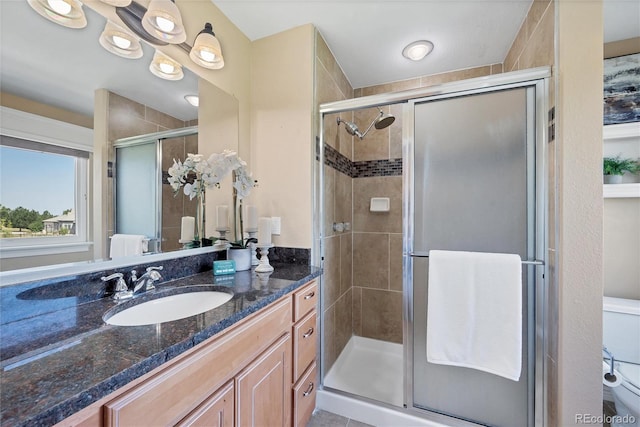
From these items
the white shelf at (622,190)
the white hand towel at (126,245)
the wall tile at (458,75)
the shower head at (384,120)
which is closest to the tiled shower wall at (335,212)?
the shower head at (384,120)

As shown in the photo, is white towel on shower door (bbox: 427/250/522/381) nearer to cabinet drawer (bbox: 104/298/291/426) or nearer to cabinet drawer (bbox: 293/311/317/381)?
cabinet drawer (bbox: 293/311/317/381)

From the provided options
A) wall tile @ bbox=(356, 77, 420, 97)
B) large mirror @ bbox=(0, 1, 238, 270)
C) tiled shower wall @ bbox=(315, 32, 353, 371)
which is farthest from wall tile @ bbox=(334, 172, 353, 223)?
large mirror @ bbox=(0, 1, 238, 270)

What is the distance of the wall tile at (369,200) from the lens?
223 centimetres

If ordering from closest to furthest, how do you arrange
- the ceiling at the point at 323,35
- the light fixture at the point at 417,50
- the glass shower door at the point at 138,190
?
the ceiling at the point at 323,35
the glass shower door at the point at 138,190
the light fixture at the point at 417,50

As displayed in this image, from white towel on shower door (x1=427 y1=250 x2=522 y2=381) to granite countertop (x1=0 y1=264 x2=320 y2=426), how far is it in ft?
2.82

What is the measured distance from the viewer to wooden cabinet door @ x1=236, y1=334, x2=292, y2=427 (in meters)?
0.88

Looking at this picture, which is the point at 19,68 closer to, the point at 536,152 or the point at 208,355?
the point at 208,355

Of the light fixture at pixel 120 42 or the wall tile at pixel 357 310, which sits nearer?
the light fixture at pixel 120 42

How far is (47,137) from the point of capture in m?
0.86

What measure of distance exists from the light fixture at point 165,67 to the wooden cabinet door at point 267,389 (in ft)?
4.50

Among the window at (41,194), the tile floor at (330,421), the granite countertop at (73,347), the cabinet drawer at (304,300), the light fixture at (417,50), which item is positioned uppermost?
the light fixture at (417,50)

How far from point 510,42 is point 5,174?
2619 millimetres

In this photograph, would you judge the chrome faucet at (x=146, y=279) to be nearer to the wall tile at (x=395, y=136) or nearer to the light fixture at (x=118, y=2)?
the light fixture at (x=118, y=2)

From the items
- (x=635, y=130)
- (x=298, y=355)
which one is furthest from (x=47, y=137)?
(x=635, y=130)
